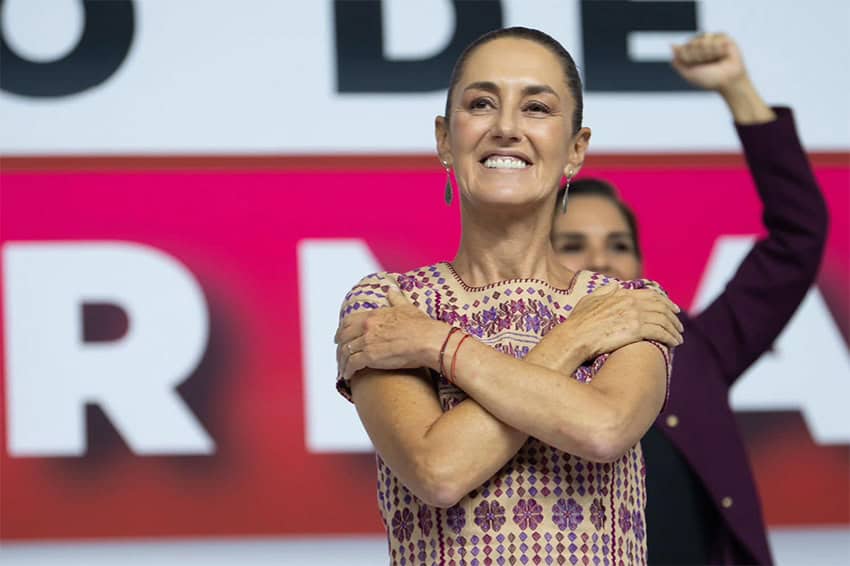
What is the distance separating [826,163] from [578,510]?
240cm

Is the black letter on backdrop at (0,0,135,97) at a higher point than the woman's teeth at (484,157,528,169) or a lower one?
higher

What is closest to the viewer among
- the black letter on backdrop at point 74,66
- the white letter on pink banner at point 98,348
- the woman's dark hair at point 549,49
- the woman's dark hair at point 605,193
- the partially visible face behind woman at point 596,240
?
the woman's dark hair at point 549,49

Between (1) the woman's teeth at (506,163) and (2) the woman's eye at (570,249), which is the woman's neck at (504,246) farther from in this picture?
(2) the woman's eye at (570,249)

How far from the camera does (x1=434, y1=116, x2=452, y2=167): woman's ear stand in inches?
70.2

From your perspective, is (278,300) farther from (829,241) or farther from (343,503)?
(829,241)

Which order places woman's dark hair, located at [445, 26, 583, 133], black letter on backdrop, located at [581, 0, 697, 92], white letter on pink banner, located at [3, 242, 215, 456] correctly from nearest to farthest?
woman's dark hair, located at [445, 26, 583, 133] → white letter on pink banner, located at [3, 242, 215, 456] → black letter on backdrop, located at [581, 0, 697, 92]

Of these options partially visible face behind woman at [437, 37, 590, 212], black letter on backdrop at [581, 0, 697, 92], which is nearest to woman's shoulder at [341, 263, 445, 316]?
partially visible face behind woman at [437, 37, 590, 212]

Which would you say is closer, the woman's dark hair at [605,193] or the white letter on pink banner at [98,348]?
the woman's dark hair at [605,193]

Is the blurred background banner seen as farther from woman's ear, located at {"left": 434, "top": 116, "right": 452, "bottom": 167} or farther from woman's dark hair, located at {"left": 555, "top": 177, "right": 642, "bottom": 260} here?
woman's ear, located at {"left": 434, "top": 116, "right": 452, "bottom": 167}

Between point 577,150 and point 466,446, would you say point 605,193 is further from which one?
point 466,446

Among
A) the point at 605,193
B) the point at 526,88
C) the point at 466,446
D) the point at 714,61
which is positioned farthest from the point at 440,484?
the point at 714,61

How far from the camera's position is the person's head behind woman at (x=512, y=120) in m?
1.69

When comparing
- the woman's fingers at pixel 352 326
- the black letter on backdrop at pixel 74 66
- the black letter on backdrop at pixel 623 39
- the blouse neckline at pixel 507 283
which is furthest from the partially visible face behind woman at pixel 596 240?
the black letter on backdrop at pixel 74 66

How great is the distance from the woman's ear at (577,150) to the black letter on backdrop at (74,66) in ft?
6.94
